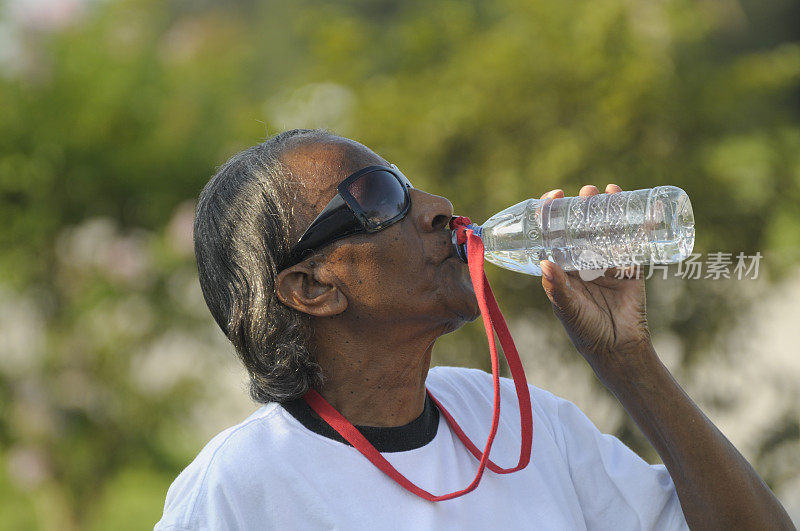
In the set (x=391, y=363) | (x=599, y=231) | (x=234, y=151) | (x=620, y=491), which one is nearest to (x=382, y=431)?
(x=391, y=363)

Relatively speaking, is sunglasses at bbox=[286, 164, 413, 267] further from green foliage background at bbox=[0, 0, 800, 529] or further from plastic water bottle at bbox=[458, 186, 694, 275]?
green foliage background at bbox=[0, 0, 800, 529]

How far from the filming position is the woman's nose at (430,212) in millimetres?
2281

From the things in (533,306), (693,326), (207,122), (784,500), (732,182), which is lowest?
(784,500)

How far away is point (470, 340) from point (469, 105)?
1.33 m

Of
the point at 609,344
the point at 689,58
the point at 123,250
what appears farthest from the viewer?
the point at 123,250

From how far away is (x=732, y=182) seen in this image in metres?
5.18

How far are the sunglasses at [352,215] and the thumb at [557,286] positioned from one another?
38 cm

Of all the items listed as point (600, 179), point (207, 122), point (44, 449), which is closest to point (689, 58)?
point (600, 179)

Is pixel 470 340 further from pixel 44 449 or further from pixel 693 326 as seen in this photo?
pixel 44 449

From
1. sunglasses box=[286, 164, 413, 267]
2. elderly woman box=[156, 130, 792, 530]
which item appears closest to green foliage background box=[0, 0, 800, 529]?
elderly woman box=[156, 130, 792, 530]

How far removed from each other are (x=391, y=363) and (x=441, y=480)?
30 centimetres

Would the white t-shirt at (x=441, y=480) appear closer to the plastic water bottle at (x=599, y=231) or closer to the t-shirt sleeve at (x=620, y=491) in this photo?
the t-shirt sleeve at (x=620, y=491)

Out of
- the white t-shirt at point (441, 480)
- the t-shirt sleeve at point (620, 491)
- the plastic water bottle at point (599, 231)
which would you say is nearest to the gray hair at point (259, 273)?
the white t-shirt at point (441, 480)

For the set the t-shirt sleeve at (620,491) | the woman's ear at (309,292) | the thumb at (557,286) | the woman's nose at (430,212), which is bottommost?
the t-shirt sleeve at (620,491)
